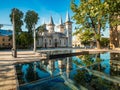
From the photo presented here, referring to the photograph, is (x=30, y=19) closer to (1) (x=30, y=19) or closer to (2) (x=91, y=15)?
(1) (x=30, y=19)

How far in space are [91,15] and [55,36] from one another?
223 feet

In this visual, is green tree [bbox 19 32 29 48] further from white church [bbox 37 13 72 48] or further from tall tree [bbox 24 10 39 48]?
white church [bbox 37 13 72 48]

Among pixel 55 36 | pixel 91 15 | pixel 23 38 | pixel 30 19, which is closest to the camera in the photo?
pixel 91 15

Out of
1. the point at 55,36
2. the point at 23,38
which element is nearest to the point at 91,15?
the point at 23,38

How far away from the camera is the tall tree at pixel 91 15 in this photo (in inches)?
1268

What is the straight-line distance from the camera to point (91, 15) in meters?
33.6

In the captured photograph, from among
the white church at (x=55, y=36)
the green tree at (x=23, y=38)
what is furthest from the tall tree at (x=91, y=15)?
the white church at (x=55, y=36)

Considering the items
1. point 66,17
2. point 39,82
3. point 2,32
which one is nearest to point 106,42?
point 66,17

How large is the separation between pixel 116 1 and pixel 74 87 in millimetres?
29469

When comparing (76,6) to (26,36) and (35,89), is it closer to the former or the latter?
(26,36)

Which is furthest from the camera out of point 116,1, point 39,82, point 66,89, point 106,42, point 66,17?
point 66,17

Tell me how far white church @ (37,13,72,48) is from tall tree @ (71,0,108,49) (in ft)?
180

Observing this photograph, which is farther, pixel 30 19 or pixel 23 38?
pixel 30 19

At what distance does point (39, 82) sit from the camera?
8.30m
